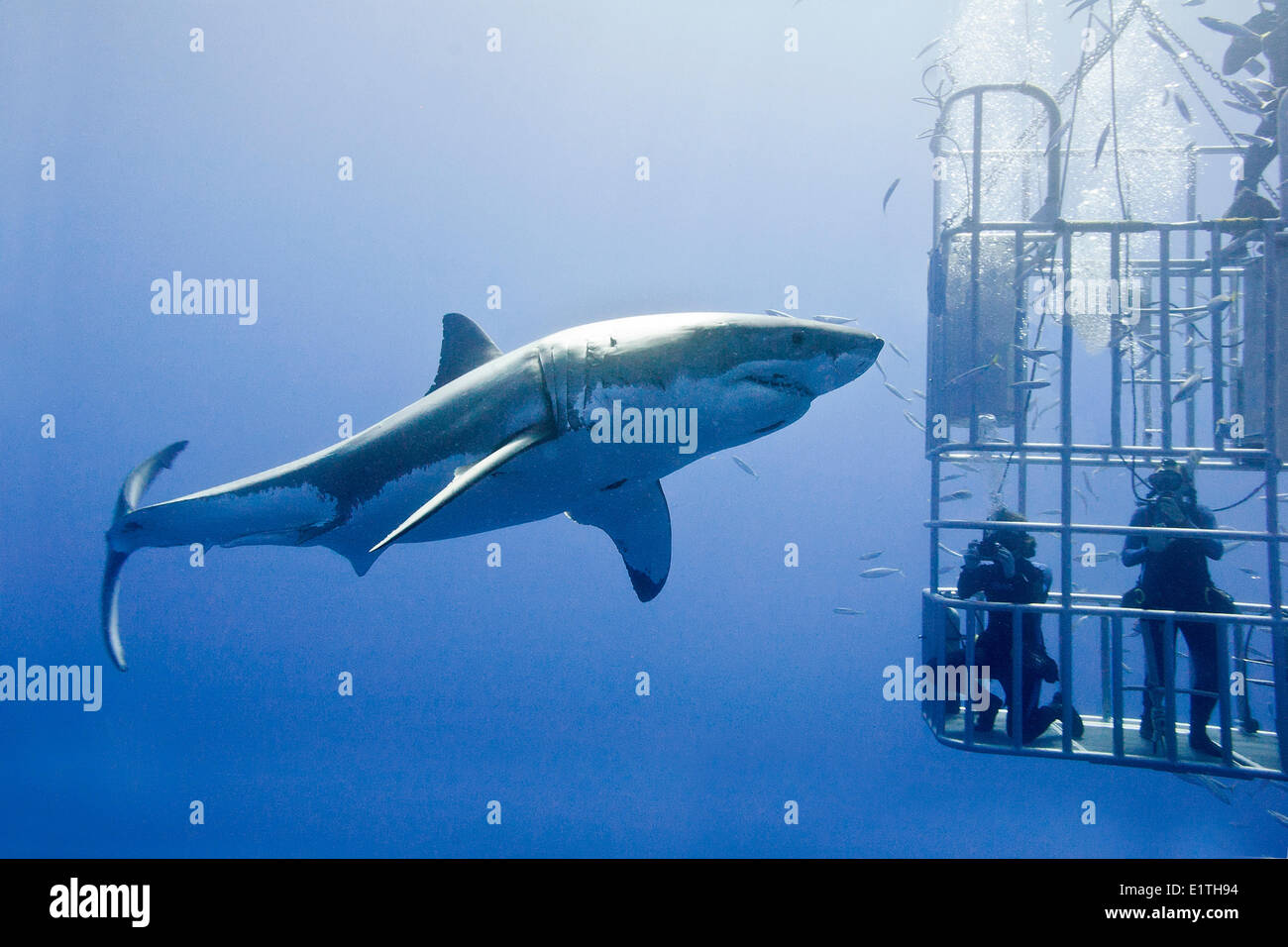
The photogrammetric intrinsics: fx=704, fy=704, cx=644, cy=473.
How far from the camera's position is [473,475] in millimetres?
3293

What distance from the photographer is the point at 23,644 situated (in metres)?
45.9

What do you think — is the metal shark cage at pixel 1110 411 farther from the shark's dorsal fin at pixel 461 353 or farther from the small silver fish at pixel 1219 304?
the shark's dorsal fin at pixel 461 353

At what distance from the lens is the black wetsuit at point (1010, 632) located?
6316 millimetres

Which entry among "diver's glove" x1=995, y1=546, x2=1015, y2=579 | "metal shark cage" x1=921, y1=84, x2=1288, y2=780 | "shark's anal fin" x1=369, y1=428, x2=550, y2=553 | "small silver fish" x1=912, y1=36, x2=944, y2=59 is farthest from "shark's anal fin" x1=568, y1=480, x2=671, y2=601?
"small silver fish" x1=912, y1=36, x2=944, y2=59

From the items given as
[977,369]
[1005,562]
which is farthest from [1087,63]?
[1005,562]

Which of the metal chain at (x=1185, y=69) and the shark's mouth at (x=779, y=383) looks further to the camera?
the metal chain at (x=1185, y=69)

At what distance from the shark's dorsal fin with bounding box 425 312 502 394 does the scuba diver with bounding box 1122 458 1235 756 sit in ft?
18.8

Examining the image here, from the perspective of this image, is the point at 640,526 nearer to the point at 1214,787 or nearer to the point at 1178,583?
the point at 1178,583

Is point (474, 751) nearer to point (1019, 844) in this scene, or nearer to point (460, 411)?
point (1019, 844)

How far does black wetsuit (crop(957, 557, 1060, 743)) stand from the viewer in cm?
632

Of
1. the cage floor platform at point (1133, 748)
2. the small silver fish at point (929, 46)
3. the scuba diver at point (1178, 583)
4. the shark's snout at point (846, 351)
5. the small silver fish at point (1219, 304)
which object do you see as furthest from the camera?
the small silver fish at point (929, 46)

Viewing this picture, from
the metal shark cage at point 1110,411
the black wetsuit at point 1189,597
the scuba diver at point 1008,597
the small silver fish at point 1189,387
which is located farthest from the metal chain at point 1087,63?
the black wetsuit at point 1189,597

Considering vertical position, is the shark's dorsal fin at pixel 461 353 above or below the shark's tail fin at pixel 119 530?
above

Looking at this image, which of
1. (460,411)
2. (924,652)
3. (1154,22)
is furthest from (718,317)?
(1154,22)
